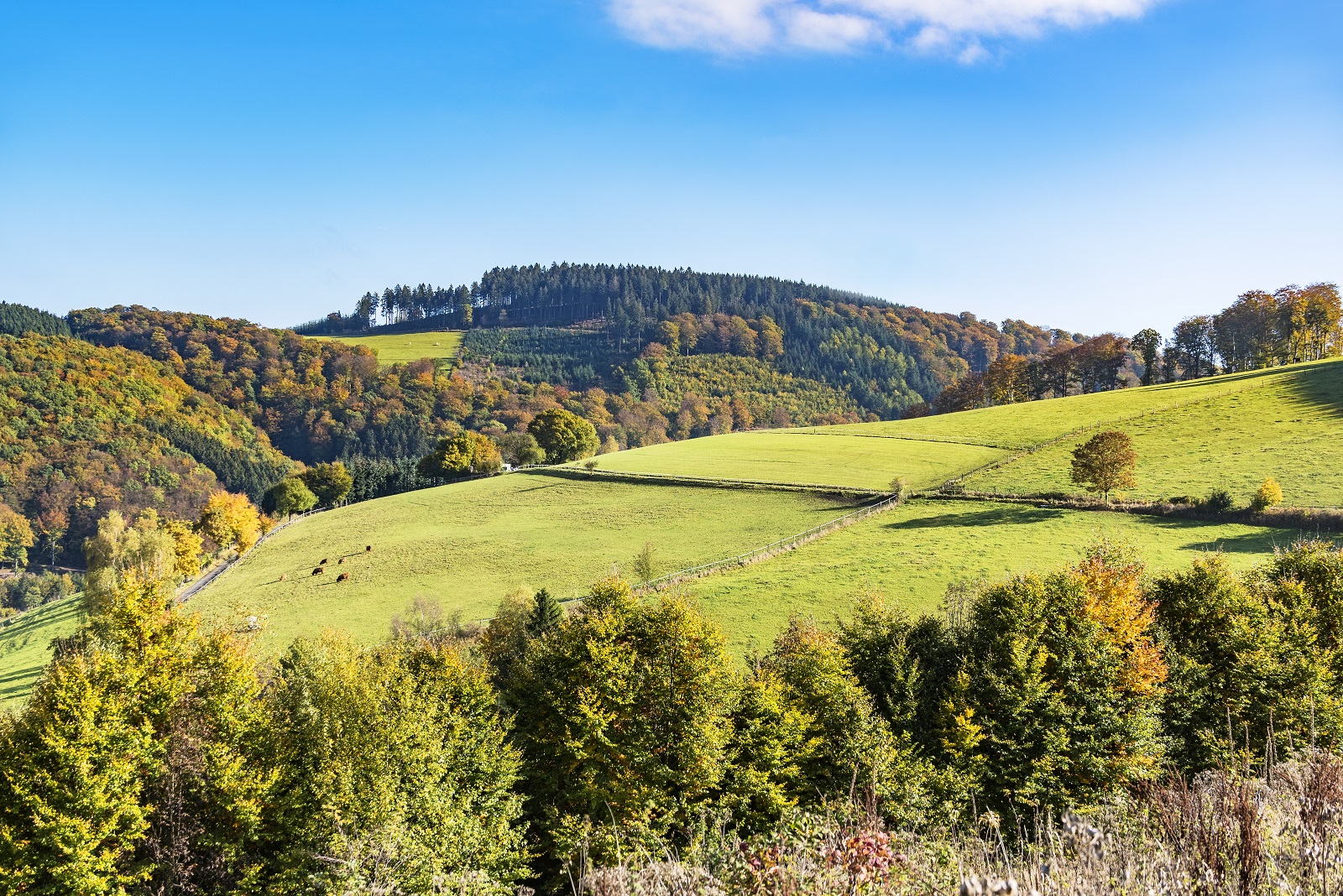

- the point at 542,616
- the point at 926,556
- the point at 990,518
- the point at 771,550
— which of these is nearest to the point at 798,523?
the point at 771,550

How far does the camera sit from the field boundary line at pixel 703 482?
6944 cm

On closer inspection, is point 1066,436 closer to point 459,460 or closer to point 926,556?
point 926,556

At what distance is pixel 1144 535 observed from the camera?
167ft

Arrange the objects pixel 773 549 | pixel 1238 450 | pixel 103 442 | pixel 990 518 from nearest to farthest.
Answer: pixel 773 549, pixel 990 518, pixel 1238 450, pixel 103 442

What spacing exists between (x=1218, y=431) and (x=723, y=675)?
73183 millimetres

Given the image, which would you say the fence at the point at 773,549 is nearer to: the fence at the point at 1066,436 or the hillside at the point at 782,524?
the hillside at the point at 782,524

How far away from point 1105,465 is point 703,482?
37544mm

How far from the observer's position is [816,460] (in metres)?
86.0

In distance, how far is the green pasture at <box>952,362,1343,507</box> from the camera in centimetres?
5762

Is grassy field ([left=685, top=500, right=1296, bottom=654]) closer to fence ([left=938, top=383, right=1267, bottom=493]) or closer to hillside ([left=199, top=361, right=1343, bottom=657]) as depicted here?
hillside ([left=199, top=361, right=1343, bottom=657])

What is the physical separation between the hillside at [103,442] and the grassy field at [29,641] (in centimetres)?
6182

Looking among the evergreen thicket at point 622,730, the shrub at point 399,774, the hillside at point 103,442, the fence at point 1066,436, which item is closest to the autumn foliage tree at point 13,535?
the hillside at point 103,442

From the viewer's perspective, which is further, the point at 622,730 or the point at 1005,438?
the point at 1005,438

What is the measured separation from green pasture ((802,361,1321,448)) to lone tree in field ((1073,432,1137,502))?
19.3 metres
